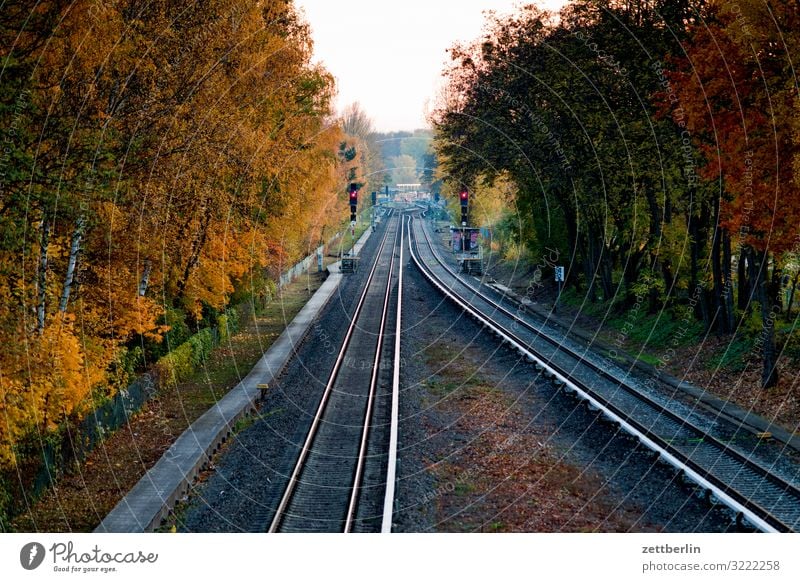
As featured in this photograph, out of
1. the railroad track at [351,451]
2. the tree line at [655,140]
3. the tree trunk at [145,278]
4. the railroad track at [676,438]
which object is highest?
the tree line at [655,140]

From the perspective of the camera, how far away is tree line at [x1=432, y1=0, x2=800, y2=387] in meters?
21.9

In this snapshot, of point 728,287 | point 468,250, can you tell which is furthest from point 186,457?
point 468,250

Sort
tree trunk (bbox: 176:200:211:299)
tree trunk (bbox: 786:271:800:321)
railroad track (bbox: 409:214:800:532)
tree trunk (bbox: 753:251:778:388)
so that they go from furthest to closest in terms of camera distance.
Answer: tree trunk (bbox: 176:200:211:299) → tree trunk (bbox: 786:271:800:321) → tree trunk (bbox: 753:251:778:388) → railroad track (bbox: 409:214:800:532)

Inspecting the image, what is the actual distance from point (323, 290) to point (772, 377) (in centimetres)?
3885

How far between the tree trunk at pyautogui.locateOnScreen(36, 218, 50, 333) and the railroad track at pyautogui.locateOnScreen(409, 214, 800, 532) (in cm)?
1523

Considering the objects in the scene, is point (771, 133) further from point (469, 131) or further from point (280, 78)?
point (469, 131)

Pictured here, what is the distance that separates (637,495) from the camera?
16.9 meters

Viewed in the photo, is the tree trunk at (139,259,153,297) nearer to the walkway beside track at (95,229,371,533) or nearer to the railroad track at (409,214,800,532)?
the walkway beside track at (95,229,371,533)

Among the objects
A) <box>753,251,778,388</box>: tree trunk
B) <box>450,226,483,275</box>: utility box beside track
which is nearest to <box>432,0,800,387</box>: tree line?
<box>753,251,778,388</box>: tree trunk

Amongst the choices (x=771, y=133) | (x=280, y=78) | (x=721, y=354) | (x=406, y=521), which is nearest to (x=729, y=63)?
(x=771, y=133)

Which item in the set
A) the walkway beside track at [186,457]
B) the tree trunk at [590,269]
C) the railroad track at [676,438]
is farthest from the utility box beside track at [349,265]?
the walkway beside track at [186,457]

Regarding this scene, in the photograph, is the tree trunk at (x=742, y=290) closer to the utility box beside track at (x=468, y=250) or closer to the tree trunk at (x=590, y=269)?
the tree trunk at (x=590, y=269)

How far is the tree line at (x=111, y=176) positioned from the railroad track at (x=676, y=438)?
14092mm

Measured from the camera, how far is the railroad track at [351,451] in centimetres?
1645
